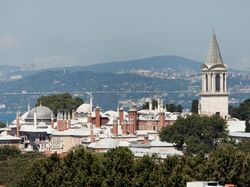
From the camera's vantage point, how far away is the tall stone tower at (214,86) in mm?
112250

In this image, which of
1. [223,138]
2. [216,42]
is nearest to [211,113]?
[216,42]

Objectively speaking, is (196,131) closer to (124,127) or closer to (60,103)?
(124,127)

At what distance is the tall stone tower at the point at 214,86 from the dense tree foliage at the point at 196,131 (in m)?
13.5

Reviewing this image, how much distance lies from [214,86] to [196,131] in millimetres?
15977

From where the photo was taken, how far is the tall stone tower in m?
112

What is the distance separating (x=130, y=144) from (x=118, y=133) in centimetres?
819

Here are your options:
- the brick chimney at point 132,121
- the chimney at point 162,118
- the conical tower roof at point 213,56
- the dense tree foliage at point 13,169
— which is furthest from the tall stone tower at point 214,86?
the dense tree foliage at point 13,169

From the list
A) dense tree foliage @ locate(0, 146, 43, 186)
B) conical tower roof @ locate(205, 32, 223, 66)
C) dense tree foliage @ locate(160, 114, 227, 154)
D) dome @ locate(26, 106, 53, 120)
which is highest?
conical tower roof @ locate(205, 32, 223, 66)

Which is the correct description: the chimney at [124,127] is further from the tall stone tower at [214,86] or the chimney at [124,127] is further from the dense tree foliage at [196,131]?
the tall stone tower at [214,86]

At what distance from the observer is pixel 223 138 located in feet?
314

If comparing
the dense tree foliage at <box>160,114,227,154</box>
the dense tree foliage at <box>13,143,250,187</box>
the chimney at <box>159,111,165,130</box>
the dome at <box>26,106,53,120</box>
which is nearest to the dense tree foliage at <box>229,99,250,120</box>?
the chimney at <box>159,111,165,130</box>

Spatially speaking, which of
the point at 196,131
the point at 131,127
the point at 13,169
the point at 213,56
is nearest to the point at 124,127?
the point at 131,127

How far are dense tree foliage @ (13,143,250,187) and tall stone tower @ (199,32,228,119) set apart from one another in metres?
49.4

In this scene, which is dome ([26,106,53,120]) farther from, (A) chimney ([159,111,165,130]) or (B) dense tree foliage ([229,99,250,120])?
(B) dense tree foliage ([229,99,250,120])
